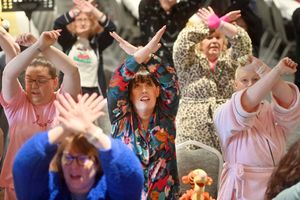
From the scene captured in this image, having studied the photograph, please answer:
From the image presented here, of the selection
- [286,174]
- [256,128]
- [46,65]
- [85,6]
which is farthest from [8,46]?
[286,174]

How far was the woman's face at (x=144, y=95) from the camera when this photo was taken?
92.0 inches

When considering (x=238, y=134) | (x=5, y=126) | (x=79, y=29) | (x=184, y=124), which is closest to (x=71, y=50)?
(x=79, y=29)

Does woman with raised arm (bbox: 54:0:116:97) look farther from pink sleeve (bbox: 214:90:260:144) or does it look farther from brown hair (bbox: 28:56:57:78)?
pink sleeve (bbox: 214:90:260:144)

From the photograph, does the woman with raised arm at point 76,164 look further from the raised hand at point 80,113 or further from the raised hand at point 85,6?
the raised hand at point 85,6

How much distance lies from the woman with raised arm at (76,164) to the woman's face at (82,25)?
5.34ft

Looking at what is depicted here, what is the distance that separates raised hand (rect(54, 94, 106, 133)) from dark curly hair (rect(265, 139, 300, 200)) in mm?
522

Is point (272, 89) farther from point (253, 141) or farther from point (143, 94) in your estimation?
point (143, 94)

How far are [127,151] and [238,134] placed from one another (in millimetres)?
729

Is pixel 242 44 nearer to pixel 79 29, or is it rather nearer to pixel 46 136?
pixel 79 29

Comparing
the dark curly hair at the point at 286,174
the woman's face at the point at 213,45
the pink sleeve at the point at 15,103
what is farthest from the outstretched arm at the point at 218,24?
the dark curly hair at the point at 286,174

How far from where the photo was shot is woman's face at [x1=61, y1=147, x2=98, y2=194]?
162 centimetres

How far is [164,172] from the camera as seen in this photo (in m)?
2.35

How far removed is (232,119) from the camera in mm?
2256

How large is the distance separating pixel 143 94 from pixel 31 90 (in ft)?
1.41
